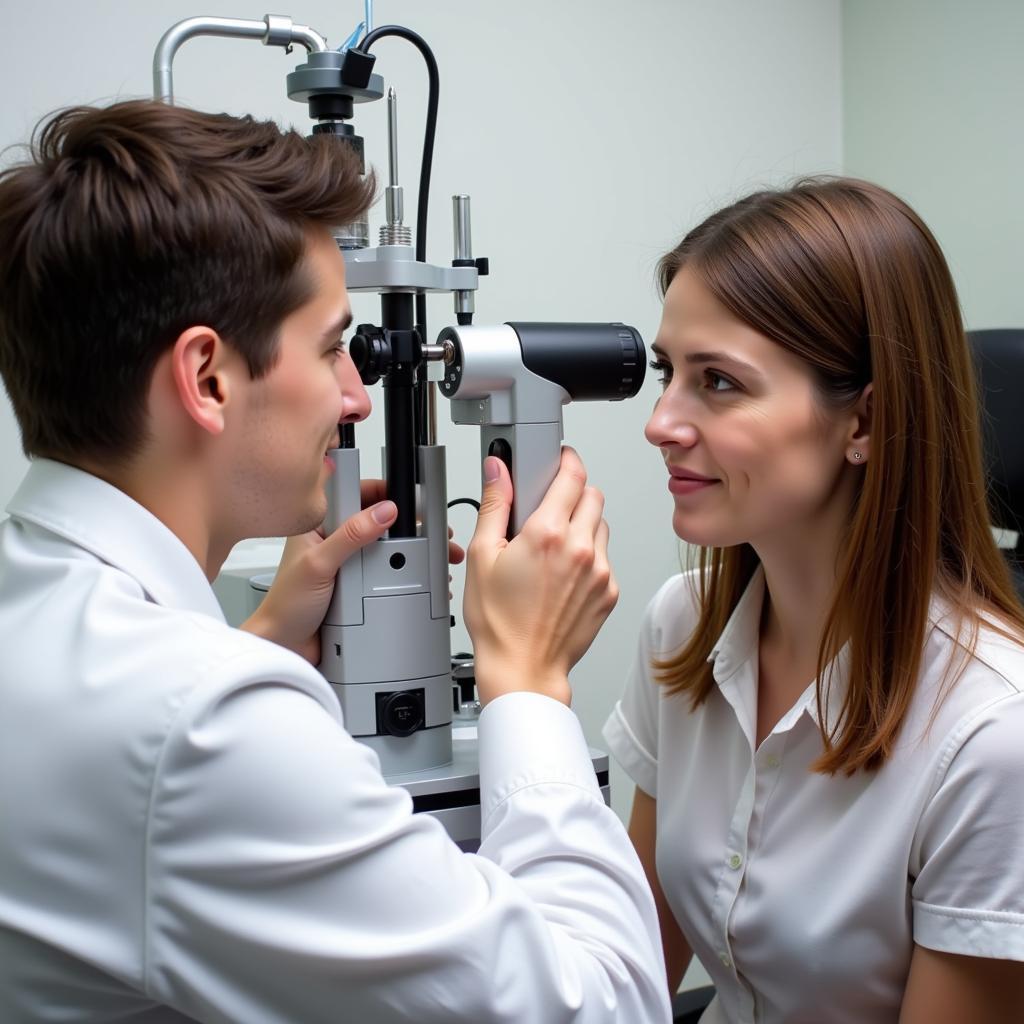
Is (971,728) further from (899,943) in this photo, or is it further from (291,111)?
(291,111)

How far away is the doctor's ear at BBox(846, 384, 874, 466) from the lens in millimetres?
1164

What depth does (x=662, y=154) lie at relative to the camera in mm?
2408

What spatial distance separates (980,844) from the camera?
1.03m

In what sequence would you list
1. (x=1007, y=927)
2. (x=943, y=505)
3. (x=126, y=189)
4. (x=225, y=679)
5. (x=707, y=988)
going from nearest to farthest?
(x=225, y=679)
(x=126, y=189)
(x=1007, y=927)
(x=943, y=505)
(x=707, y=988)

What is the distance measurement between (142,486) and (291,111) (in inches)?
53.9

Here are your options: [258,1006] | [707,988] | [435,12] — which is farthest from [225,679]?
[435,12]

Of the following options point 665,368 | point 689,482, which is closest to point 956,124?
point 665,368

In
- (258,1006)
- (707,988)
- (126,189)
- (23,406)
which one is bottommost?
(707,988)

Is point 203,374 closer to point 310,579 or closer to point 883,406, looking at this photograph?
point 310,579

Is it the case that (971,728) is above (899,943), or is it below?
above

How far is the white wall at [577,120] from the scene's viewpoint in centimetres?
186

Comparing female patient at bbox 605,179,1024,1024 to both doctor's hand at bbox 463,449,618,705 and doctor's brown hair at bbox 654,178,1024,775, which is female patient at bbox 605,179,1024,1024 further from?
doctor's hand at bbox 463,449,618,705

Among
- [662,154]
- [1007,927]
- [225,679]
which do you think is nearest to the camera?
[225,679]

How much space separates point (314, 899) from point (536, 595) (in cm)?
36
